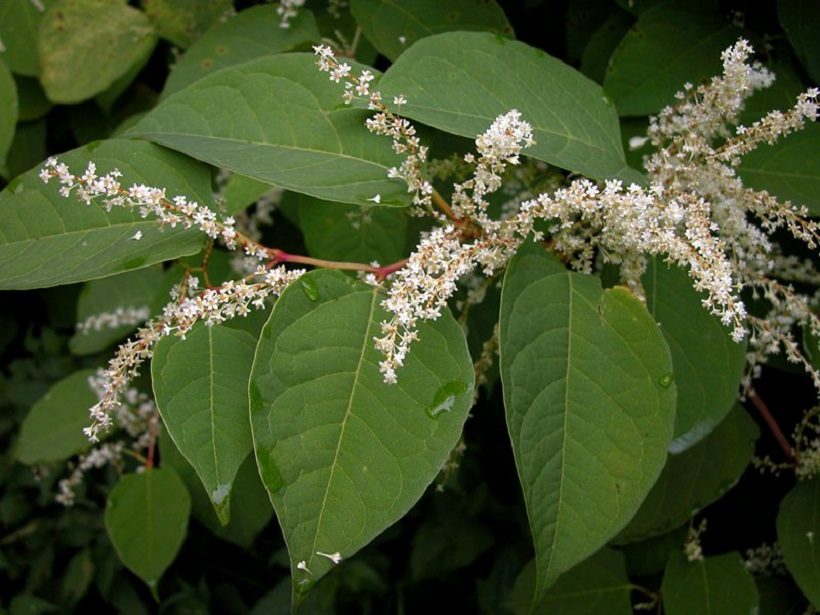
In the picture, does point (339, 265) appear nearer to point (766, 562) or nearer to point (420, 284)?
point (420, 284)

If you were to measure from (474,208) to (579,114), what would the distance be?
256 millimetres

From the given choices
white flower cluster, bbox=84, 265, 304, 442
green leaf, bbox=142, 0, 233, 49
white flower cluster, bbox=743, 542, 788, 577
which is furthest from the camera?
green leaf, bbox=142, 0, 233, 49

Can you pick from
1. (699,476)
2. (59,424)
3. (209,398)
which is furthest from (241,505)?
(699,476)

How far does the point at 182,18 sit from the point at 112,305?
860 millimetres

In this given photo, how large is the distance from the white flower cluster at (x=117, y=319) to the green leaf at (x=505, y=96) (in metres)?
1.35

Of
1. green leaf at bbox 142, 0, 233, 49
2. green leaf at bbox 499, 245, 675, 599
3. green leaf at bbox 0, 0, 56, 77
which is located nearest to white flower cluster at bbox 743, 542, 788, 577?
green leaf at bbox 499, 245, 675, 599

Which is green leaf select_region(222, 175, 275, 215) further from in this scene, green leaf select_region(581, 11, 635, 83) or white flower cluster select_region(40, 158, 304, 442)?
green leaf select_region(581, 11, 635, 83)

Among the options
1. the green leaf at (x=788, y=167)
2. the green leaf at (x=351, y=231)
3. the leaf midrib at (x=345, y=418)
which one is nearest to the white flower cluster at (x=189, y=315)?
the leaf midrib at (x=345, y=418)

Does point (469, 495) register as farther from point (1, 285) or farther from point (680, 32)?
point (1, 285)

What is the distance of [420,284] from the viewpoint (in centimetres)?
101

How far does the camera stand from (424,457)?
95 centimetres

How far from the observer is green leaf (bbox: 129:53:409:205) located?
1152 mm

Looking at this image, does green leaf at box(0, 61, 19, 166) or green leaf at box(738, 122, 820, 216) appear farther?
green leaf at box(0, 61, 19, 166)

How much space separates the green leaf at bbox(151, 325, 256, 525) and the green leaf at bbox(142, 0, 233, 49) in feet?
3.94
